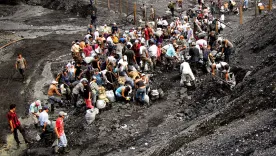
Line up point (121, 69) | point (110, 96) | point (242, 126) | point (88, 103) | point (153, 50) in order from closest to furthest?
point (242, 126)
point (88, 103)
point (110, 96)
point (121, 69)
point (153, 50)

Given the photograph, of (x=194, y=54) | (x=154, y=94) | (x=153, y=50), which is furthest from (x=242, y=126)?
(x=153, y=50)

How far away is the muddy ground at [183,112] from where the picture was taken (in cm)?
1055

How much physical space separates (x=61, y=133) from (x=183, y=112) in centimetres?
493

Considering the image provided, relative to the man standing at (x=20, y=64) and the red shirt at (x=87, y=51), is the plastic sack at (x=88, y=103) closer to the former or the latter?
the red shirt at (x=87, y=51)

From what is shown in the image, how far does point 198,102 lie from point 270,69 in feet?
10.5

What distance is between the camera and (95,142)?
46.8 ft

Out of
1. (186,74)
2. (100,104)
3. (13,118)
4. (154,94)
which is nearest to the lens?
(13,118)

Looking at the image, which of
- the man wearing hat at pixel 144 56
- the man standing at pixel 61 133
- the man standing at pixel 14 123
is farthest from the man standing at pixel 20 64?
the man standing at pixel 61 133

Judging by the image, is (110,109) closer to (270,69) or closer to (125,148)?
(125,148)

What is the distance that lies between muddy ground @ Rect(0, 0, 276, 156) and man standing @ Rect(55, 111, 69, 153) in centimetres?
42

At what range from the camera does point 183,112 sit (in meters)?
15.6

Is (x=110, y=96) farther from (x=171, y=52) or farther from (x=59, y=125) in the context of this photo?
(x=171, y=52)

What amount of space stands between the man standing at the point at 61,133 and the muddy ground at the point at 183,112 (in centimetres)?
42

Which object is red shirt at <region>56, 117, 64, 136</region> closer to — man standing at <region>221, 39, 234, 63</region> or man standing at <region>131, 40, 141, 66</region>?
man standing at <region>131, 40, 141, 66</region>
